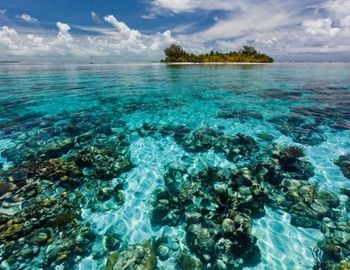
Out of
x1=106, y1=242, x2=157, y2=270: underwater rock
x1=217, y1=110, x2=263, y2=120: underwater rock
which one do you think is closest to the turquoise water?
x1=106, y1=242, x2=157, y2=270: underwater rock

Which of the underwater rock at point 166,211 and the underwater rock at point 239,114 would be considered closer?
the underwater rock at point 166,211

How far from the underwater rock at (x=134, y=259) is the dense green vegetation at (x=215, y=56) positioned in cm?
9831

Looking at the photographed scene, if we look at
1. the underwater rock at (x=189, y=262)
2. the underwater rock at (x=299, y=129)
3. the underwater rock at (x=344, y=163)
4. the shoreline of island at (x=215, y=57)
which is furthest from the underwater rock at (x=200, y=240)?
the shoreline of island at (x=215, y=57)

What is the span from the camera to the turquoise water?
4.37 metres

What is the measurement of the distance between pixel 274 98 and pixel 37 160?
16.4 meters

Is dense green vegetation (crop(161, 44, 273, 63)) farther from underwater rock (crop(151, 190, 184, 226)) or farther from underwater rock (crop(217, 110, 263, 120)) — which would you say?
underwater rock (crop(151, 190, 184, 226))

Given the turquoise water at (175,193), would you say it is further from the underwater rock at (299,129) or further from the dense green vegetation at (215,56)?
the dense green vegetation at (215,56)

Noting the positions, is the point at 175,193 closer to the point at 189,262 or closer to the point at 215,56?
the point at 189,262

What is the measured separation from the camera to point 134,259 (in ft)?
13.8

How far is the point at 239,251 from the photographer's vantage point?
4352 millimetres

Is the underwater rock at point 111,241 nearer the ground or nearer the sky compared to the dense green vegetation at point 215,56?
nearer the sky

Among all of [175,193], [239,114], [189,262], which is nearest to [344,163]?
[175,193]

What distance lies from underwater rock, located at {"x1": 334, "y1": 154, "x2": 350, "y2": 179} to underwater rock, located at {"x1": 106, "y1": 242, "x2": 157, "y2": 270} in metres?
6.10

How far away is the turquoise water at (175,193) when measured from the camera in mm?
4367
